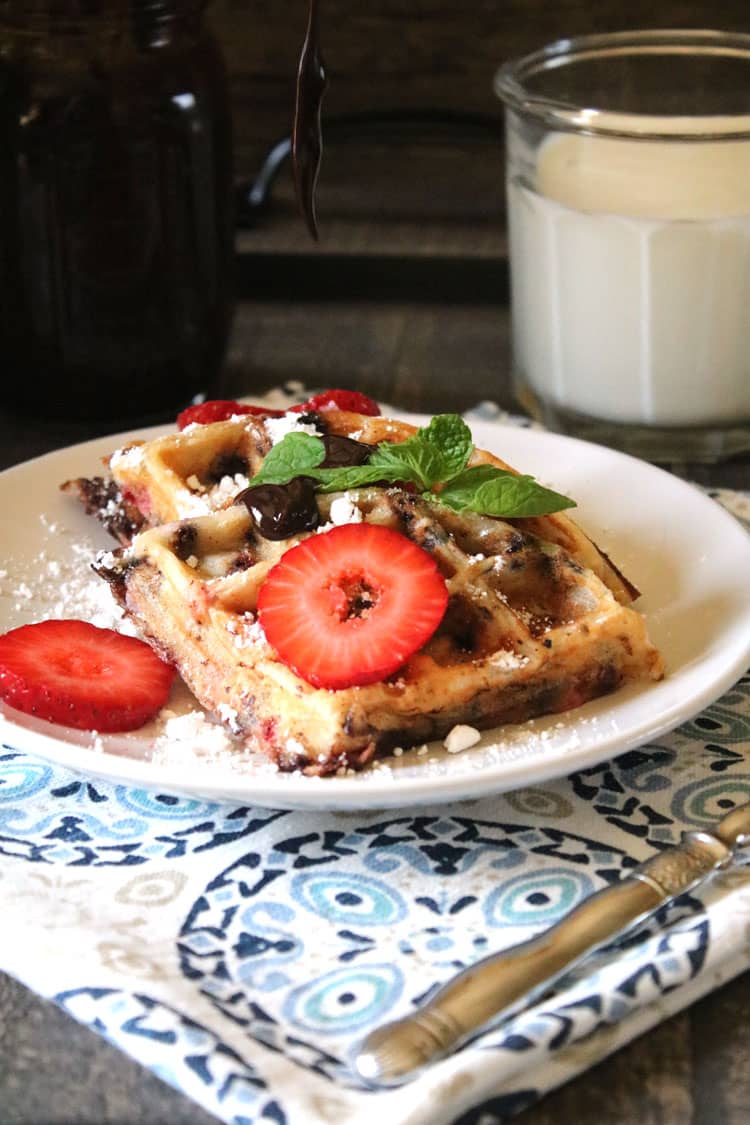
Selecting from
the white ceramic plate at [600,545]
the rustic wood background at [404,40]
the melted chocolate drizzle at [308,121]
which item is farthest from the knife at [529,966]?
the rustic wood background at [404,40]

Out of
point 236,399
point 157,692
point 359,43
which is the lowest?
point 236,399

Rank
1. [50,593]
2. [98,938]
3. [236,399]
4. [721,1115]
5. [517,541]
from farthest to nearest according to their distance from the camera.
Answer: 1. [236,399]
2. [50,593]
3. [517,541]
4. [98,938]
5. [721,1115]

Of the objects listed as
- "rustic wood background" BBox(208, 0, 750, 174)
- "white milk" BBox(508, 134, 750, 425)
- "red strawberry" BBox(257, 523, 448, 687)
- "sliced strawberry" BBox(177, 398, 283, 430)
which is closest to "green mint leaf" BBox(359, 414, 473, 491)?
"red strawberry" BBox(257, 523, 448, 687)

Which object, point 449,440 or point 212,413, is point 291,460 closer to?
point 449,440

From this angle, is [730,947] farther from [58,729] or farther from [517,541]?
[58,729]

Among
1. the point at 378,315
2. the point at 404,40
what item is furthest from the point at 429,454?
the point at 404,40

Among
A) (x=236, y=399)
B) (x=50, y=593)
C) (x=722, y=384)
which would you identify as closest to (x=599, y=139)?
(x=722, y=384)

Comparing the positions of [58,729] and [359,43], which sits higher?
[359,43]

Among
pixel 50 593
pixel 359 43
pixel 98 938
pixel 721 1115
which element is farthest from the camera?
pixel 359 43
